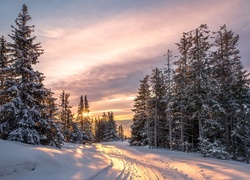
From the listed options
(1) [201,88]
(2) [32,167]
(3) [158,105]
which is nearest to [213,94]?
(1) [201,88]

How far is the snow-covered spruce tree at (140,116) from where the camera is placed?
1828 inches

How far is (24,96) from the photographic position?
1911 centimetres

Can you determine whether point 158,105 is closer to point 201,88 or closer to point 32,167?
point 201,88

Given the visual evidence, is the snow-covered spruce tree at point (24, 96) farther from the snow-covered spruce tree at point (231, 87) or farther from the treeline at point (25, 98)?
the snow-covered spruce tree at point (231, 87)

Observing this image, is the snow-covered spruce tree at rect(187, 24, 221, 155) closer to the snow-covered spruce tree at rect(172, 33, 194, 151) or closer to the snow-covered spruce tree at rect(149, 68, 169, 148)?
the snow-covered spruce tree at rect(172, 33, 194, 151)

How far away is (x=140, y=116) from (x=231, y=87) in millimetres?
20336

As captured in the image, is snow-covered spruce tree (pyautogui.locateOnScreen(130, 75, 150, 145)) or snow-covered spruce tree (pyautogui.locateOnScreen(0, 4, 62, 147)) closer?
snow-covered spruce tree (pyautogui.locateOnScreen(0, 4, 62, 147))

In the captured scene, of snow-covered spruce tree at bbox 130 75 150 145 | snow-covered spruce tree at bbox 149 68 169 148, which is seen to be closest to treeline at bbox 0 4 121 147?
snow-covered spruce tree at bbox 149 68 169 148

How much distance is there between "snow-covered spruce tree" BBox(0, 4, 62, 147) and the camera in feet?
58.5

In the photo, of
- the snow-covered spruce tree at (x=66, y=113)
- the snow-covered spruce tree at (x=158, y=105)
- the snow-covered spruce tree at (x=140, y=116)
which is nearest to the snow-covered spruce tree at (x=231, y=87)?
the snow-covered spruce tree at (x=158, y=105)

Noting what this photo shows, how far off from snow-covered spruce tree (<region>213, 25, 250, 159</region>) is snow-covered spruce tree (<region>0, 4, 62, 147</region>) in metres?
20.8

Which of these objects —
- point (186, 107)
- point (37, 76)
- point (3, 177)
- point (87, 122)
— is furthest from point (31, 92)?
point (87, 122)

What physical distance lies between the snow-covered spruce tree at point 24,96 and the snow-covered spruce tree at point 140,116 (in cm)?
2820

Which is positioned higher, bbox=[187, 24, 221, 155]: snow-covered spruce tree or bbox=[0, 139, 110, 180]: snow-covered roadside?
bbox=[187, 24, 221, 155]: snow-covered spruce tree
